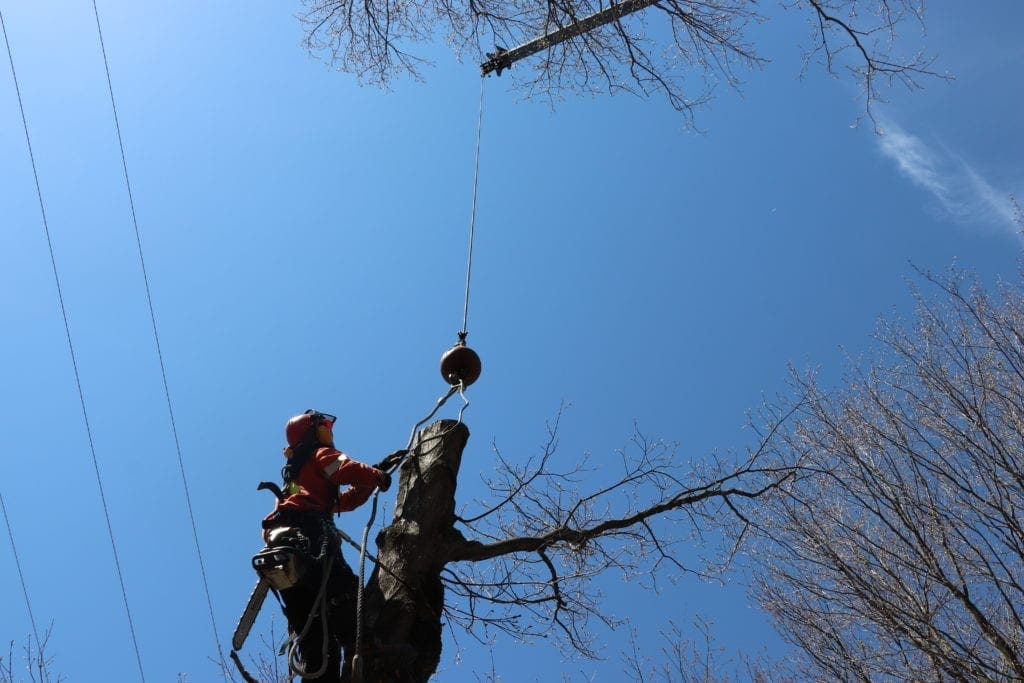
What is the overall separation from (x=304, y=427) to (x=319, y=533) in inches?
25.2

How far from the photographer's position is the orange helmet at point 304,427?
401 centimetres

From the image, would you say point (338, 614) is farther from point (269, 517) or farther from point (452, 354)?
point (452, 354)

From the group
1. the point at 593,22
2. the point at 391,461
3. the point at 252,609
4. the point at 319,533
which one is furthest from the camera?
the point at 593,22

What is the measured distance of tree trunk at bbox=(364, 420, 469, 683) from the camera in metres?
3.18

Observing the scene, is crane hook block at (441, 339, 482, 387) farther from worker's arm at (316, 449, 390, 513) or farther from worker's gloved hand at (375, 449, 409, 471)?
worker's arm at (316, 449, 390, 513)

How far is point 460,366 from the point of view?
4480 mm

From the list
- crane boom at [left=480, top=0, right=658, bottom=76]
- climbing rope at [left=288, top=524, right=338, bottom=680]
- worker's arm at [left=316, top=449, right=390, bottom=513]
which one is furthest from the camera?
crane boom at [left=480, top=0, right=658, bottom=76]

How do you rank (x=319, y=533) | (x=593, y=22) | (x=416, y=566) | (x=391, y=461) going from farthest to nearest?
(x=593, y=22) → (x=391, y=461) → (x=319, y=533) → (x=416, y=566)

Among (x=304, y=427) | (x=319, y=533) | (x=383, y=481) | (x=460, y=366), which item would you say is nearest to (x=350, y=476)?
(x=383, y=481)

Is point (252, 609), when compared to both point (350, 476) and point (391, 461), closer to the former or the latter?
point (350, 476)

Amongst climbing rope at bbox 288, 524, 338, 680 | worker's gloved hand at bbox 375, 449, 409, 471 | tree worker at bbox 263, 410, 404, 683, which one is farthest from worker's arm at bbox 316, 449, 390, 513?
climbing rope at bbox 288, 524, 338, 680

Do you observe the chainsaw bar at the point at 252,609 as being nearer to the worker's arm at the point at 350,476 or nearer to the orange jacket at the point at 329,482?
the orange jacket at the point at 329,482

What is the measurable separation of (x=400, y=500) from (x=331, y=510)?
355mm

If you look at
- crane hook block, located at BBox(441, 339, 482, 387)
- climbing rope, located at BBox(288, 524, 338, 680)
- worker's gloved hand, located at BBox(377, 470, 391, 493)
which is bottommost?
climbing rope, located at BBox(288, 524, 338, 680)
